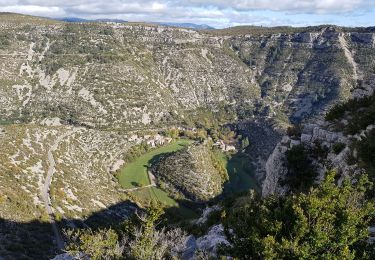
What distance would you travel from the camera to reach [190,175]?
4734 inches

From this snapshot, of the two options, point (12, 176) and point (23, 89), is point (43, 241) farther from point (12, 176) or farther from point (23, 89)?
point (23, 89)

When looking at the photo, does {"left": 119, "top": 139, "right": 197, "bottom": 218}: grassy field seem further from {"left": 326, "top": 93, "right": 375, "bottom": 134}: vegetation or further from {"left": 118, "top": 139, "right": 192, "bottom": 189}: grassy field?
{"left": 326, "top": 93, "right": 375, "bottom": 134}: vegetation

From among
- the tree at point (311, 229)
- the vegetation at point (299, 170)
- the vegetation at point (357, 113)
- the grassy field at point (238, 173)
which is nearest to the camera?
the tree at point (311, 229)

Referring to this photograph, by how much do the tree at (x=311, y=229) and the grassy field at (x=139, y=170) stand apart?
104 m

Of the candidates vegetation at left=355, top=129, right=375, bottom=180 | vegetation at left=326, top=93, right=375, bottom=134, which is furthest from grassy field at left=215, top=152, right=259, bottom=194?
vegetation at left=355, top=129, right=375, bottom=180

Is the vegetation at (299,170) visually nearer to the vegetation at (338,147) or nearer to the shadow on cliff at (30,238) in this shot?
the vegetation at (338,147)

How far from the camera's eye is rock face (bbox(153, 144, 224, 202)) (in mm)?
115000

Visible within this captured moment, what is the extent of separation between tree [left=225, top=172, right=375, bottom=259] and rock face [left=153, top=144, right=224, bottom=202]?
95.2 metres

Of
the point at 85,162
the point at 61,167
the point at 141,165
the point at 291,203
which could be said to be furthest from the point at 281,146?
the point at 141,165

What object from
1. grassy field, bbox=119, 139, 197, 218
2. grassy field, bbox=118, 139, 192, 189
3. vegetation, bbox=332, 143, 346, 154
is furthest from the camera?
grassy field, bbox=118, 139, 192, 189

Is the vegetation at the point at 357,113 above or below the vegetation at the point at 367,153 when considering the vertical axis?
above

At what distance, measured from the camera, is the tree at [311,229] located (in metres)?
15.5

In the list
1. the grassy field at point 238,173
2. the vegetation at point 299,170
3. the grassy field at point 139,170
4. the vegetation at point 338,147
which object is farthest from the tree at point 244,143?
the vegetation at point 338,147

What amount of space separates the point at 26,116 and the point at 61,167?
75832mm
